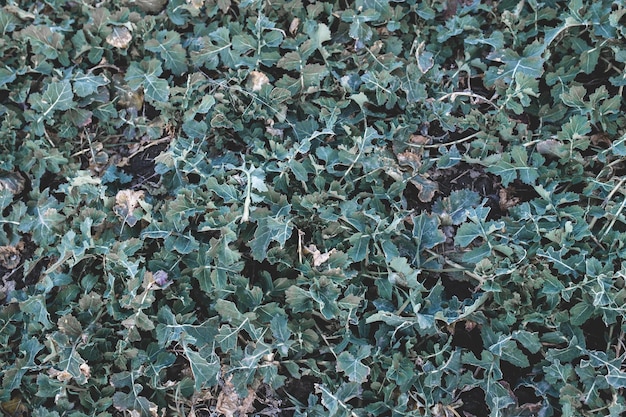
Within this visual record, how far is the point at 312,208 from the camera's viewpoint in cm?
227

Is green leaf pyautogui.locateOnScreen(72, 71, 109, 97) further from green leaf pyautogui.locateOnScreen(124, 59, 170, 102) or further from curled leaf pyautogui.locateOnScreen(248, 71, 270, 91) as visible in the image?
curled leaf pyautogui.locateOnScreen(248, 71, 270, 91)

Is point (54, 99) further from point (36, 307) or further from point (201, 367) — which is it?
point (201, 367)

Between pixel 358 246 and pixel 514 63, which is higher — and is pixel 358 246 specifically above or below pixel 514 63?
below

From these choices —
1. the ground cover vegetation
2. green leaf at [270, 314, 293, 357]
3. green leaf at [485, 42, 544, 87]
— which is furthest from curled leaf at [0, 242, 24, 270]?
green leaf at [485, 42, 544, 87]

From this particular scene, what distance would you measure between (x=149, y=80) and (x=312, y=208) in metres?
0.93

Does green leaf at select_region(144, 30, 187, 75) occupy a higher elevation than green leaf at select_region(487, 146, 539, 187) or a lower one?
higher

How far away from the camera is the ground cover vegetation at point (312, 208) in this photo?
6.84 feet

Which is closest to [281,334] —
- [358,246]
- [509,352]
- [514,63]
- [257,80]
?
[358,246]

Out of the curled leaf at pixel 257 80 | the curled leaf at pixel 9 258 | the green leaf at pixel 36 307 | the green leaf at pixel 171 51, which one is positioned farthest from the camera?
the green leaf at pixel 171 51

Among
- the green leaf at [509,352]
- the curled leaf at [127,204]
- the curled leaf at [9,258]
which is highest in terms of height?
the curled leaf at [127,204]

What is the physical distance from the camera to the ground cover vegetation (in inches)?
82.0

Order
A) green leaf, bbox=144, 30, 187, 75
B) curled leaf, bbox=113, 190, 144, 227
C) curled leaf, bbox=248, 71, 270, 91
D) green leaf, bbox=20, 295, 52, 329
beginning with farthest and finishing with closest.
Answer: green leaf, bbox=144, 30, 187, 75 < curled leaf, bbox=248, 71, 270, 91 < curled leaf, bbox=113, 190, 144, 227 < green leaf, bbox=20, 295, 52, 329

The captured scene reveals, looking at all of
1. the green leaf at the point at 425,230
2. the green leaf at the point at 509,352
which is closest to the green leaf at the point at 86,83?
the green leaf at the point at 425,230

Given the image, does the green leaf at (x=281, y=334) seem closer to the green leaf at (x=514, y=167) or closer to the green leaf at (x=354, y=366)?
the green leaf at (x=354, y=366)
